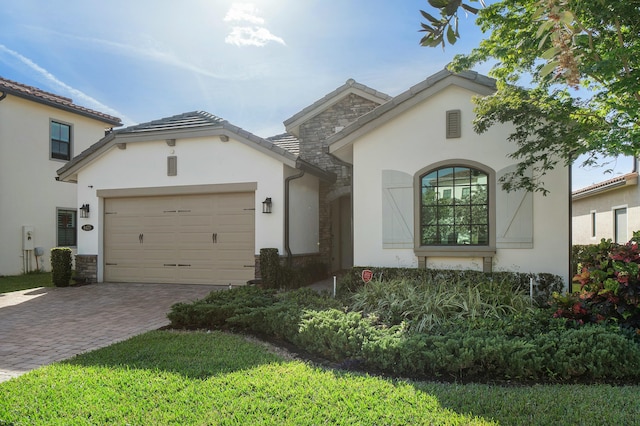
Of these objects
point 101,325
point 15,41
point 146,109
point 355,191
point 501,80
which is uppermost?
point 15,41

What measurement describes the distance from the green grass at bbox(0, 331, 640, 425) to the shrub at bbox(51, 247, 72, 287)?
7.98 metres

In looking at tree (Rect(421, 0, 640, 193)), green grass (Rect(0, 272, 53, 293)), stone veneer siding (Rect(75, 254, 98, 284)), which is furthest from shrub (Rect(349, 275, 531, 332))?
green grass (Rect(0, 272, 53, 293))

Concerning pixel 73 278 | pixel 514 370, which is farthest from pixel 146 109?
pixel 514 370

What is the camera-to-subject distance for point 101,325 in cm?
721

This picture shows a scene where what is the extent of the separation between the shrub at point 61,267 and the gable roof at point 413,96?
316 inches

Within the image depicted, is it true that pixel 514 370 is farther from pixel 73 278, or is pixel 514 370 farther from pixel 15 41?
pixel 15 41

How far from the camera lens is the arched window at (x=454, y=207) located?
28.7 ft

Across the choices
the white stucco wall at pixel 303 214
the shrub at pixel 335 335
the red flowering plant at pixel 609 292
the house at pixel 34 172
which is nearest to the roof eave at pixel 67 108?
the house at pixel 34 172

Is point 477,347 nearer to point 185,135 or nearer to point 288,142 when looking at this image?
point 185,135

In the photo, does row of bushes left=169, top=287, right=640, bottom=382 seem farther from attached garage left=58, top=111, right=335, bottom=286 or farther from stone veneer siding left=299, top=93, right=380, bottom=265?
stone veneer siding left=299, top=93, right=380, bottom=265

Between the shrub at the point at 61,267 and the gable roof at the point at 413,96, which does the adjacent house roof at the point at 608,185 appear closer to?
the gable roof at the point at 413,96

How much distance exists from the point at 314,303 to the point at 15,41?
12.4 metres

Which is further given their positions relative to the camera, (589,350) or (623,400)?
(589,350)

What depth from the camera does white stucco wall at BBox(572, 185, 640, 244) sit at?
1488 centimetres
